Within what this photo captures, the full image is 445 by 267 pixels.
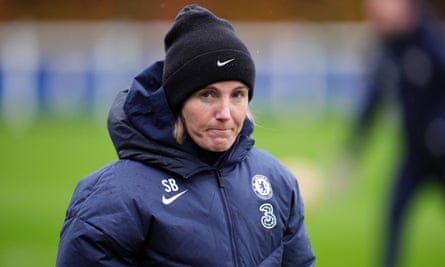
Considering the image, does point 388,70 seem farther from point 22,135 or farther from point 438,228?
point 22,135

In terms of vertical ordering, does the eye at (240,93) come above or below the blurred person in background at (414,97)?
above

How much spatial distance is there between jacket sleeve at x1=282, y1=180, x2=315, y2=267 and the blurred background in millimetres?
4992

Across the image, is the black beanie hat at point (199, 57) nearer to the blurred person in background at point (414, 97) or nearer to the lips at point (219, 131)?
the lips at point (219, 131)

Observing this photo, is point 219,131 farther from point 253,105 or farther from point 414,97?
point 253,105

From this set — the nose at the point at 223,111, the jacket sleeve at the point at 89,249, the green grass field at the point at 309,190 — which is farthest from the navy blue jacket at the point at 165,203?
the green grass field at the point at 309,190

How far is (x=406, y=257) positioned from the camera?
724cm

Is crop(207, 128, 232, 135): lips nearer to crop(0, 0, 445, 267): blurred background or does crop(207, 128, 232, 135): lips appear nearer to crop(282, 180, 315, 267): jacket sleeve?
crop(282, 180, 315, 267): jacket sleeve

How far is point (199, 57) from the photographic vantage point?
2451 mm

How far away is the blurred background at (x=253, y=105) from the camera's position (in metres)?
8.11

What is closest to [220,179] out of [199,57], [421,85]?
[199,57]

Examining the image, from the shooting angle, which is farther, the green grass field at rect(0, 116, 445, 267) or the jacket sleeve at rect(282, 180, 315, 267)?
the green grass field at rect(0, 116, 445, 267)

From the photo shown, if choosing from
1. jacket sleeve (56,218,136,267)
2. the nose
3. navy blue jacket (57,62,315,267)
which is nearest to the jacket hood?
navy blue jacket (57,62,315,267)

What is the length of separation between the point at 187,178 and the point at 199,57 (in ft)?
0.98

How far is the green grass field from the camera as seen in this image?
7.57 meters
